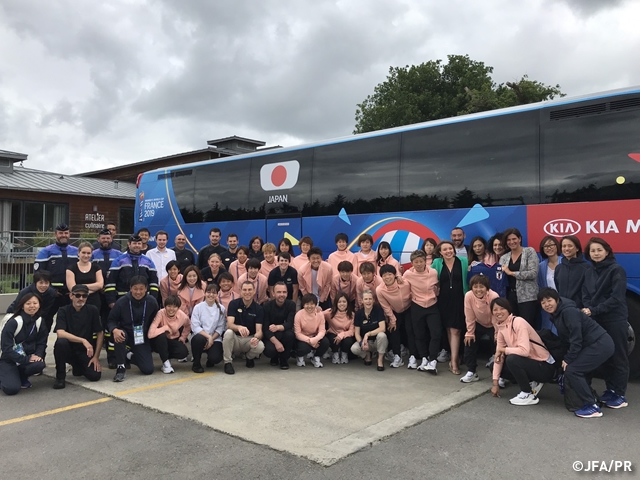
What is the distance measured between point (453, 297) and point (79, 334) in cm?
455

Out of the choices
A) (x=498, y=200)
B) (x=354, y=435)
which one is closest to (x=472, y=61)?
(x=498, y=200)

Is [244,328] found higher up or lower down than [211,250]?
lower down

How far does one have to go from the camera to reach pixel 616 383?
505 cm

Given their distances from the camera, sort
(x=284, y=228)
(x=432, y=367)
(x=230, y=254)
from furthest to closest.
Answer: (x=284, y=228) < (x=230, y=254) < (x=432, y=367)

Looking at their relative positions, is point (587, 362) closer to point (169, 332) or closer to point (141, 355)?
point (169, 332)

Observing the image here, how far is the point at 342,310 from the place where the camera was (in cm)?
707

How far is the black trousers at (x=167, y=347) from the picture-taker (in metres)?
6.52

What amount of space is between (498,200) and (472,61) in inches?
956

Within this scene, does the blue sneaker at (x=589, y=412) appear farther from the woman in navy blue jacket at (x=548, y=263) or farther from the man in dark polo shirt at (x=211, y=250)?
the man in dark polo shirt at (x=211, y=250)

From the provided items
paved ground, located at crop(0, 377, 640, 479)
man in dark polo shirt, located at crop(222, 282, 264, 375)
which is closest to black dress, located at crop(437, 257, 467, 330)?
paved ground, located at crop(0, 377, 640, 479)

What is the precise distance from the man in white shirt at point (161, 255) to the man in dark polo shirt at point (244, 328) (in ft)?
5.45

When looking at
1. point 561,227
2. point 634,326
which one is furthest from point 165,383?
point 634,326

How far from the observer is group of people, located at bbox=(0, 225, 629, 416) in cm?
514

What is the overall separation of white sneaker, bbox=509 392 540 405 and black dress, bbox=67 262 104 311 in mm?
5179
